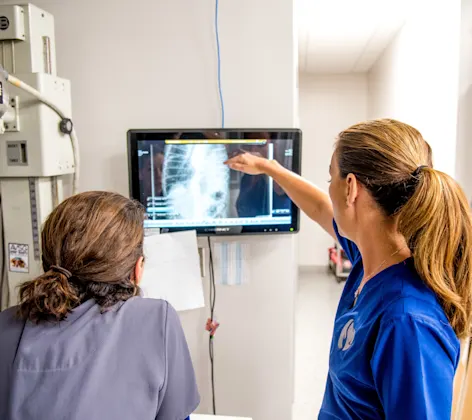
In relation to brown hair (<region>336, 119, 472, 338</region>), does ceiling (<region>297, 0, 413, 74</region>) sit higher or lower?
higher

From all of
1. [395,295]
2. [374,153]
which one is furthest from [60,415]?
[374,153]

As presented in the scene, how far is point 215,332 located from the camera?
6.70ft

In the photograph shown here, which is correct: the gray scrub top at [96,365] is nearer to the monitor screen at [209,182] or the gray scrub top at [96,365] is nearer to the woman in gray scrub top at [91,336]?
the woman in gray scrub top at [91,336]

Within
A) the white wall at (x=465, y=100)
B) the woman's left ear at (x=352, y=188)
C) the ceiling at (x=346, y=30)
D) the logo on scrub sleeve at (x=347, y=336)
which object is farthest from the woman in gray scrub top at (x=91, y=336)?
the ceiling at (x=346, y=30)

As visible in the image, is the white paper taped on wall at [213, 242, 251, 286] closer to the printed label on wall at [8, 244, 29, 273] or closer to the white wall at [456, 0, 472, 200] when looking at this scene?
the printed label on wall at [8, 244, 29, 273]

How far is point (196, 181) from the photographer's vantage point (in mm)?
1821

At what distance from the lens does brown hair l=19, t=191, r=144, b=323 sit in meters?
0.97

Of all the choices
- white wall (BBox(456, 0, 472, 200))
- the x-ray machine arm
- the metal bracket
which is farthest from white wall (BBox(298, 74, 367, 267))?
the metal bracket

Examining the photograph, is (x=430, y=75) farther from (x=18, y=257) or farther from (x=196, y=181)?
(x=18, y=257)

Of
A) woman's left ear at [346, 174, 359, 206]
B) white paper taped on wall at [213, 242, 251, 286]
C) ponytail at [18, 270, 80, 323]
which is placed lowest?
white paper taped on wall at [213, 242, 251, 286]

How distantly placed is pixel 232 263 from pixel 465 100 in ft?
4.76

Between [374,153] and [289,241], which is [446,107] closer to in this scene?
[289,241]

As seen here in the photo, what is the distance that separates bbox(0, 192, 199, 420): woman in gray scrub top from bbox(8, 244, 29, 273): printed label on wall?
87 cm

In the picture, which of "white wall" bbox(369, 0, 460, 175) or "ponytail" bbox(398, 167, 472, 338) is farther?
"white wall" bbox(369, 0, 460, 175)
